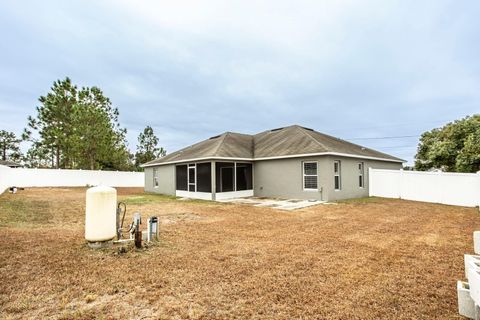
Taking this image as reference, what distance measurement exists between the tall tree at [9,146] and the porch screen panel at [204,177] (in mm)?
37226

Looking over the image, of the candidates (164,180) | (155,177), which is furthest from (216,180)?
(155,177)

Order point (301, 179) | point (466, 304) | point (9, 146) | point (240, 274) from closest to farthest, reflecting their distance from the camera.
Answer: point (466, 304) < point (240, 274) < point (301, 179) < point (9, 146)

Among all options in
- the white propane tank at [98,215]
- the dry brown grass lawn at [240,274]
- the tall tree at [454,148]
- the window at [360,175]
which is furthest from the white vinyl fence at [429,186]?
the white propane tank at [98,215]

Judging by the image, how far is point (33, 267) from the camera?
3.87 metres

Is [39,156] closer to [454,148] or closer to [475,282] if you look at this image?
[475,282]

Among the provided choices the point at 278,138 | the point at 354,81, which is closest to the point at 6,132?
the point at 278,138

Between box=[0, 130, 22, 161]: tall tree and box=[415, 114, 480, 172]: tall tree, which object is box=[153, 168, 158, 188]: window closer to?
box=[415, 114, 480, 172]: tall tree

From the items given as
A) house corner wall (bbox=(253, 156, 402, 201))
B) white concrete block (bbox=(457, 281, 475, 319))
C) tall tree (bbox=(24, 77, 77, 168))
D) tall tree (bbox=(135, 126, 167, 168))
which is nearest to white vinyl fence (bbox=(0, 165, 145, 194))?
tall tree (bbox=(24, 77, 77, 168))

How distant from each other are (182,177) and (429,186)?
1424 centimetres

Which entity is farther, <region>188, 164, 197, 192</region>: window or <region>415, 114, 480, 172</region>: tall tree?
<region>188, 164, 197, 192</region>: window

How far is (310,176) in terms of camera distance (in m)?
13.6

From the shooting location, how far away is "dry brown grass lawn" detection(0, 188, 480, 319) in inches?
106

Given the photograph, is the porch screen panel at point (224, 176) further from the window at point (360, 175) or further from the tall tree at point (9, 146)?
the tall tree at point (9, 146)

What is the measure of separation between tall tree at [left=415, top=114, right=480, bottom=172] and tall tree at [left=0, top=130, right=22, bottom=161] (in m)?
50.6
